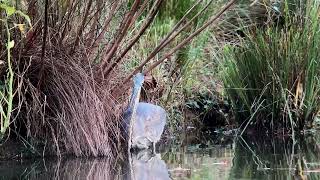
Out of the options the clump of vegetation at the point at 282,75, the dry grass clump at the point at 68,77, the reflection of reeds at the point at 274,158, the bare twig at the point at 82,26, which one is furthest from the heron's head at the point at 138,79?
the clump of vegetation at the point at 282,75

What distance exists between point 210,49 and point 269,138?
189 cm

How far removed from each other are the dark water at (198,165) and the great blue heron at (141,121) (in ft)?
0.48

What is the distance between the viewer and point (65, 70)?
4.60 meters

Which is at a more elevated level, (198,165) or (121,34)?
(121,34)

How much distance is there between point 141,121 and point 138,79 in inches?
14.2

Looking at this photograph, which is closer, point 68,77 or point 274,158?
point 274,158

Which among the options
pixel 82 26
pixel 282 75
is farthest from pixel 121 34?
pixel 282 75

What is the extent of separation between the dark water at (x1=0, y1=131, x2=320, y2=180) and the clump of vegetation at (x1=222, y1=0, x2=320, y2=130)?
595 mm

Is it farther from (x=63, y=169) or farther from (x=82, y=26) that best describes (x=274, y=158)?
(x=82, y=26)

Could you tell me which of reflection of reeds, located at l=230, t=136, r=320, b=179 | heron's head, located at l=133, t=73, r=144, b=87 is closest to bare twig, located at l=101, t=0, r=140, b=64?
heron's head, located at l=133, t=73, r=144, b=87

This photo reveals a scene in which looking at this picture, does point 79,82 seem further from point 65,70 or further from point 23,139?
point 23,139

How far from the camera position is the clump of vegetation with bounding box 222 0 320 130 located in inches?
215

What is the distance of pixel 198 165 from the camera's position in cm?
391

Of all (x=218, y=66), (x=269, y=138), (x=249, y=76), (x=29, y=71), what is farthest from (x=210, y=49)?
(x=29, y=71)
